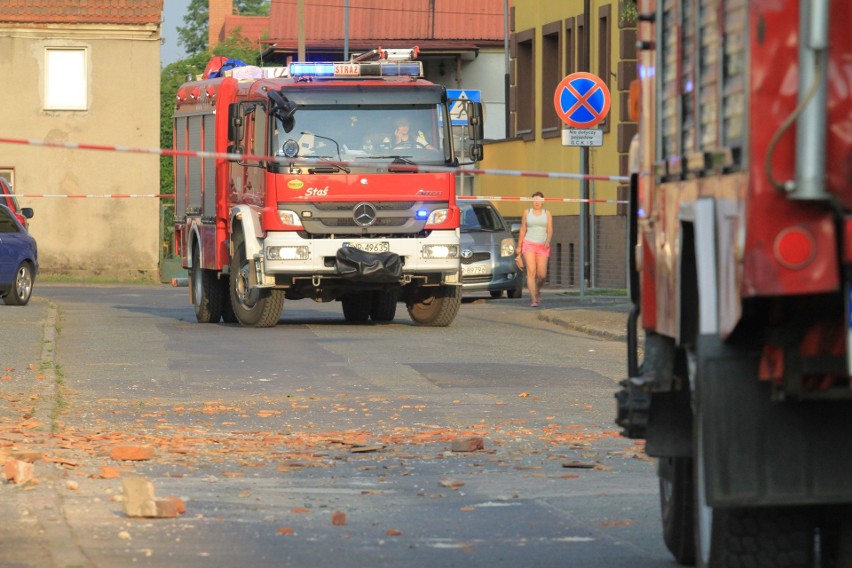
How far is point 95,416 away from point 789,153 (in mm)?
8331

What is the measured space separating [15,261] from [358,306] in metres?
6.17

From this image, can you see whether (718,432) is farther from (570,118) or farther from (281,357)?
(570,118)

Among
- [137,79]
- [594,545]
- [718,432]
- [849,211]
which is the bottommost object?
[594,545]

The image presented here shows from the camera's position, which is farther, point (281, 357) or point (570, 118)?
point (570, 118)

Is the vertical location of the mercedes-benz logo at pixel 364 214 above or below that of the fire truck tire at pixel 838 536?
above

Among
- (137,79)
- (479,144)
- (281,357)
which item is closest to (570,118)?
(479,144)

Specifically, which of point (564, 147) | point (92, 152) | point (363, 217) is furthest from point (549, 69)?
point (363, 217)

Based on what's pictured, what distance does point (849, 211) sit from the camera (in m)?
4.58

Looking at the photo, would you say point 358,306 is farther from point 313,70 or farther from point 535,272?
point 535,272

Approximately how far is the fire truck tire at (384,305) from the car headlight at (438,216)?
237 centimetres

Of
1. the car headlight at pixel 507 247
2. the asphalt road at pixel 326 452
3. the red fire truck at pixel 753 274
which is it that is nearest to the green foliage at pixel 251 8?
the car headlight at pixel 507 247

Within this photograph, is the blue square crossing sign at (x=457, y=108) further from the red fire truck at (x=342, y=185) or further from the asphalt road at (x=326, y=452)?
the asphalt road at (x=326, y=452)

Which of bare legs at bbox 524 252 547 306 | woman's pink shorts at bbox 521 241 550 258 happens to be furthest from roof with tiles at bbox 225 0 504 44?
bare legs at bbox 524 252 547 306

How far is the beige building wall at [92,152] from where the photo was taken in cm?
4488
